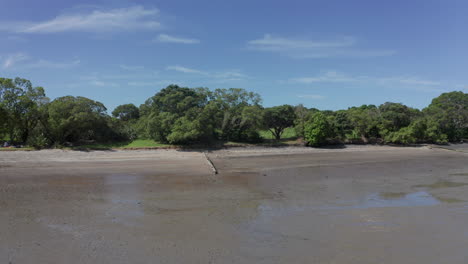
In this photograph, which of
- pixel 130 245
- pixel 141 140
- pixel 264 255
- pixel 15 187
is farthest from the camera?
pixel 141 140

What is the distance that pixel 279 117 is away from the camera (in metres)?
41.5

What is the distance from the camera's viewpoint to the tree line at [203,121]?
31844mm

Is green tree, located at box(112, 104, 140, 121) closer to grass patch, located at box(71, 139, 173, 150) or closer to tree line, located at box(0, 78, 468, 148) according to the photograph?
tree line, located at box(0, 78, 468, 148)

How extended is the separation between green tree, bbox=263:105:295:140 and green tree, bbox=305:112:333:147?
159 inches

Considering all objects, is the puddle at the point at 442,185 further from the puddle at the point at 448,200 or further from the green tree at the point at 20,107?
the green tree at the point at 20,107

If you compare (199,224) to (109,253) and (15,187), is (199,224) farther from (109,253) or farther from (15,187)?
(15,187)

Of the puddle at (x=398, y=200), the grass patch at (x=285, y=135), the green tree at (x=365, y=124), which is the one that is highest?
the green tree at (x=365, y=124)

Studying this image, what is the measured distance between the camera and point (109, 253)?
7.32 metres

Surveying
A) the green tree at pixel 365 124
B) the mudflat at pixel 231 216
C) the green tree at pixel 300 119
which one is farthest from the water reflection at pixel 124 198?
the green tree at pixel 365 124

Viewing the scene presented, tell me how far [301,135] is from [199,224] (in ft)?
111

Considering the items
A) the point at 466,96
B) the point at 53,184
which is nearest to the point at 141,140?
the point at 53,184

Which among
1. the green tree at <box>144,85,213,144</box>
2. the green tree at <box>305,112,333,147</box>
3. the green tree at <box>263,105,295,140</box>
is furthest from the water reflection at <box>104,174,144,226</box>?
the green tree at <box>263,105,295,140</box>

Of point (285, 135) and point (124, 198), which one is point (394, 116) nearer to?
point (285, 135)

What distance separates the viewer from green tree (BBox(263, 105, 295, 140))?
41219 mm
